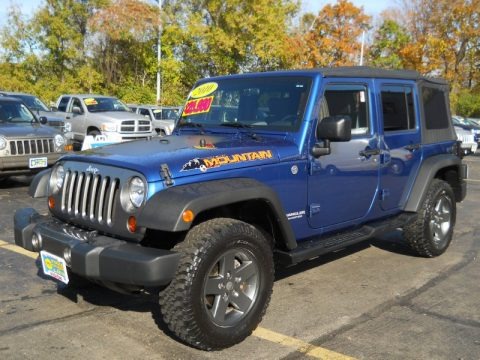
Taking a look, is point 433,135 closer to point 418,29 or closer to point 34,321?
point 34,321

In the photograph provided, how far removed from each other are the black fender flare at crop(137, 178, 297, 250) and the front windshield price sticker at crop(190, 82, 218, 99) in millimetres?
1588

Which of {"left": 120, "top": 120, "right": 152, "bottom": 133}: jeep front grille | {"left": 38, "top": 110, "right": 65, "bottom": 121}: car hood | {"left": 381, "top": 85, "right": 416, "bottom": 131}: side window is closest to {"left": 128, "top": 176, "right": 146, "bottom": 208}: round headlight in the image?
{"left": 381, "top": 85, "right": 416, "bottom": 131}: side window

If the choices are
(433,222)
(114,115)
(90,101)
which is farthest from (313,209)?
(90,101)

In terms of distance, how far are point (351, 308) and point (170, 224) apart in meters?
1.97

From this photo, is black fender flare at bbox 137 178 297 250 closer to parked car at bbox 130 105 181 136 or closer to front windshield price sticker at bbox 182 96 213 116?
front windshield price sticker at bbox 182 96 213 116

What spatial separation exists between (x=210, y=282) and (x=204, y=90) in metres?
2.23

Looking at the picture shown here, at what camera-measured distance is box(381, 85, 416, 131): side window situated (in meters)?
5.08

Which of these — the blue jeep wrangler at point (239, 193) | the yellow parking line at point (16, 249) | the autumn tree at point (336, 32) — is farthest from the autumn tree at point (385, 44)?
the yellow parking line at point (16, 249)

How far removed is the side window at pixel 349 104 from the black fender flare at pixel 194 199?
1021mm

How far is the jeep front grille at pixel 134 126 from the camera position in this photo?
50.9ft

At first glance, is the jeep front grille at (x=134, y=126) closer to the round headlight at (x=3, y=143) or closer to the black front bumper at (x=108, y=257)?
the round headlight at (x=3, y=143)

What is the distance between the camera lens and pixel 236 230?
344cm

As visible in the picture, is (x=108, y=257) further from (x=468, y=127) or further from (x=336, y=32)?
(x=336, y=32)

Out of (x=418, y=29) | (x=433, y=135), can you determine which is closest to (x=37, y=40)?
(x=418, y=29)
